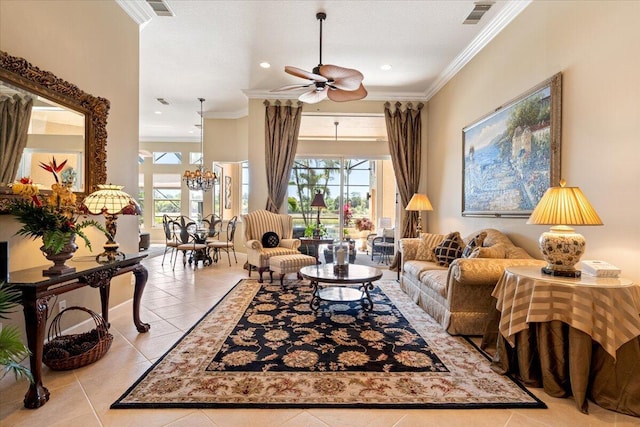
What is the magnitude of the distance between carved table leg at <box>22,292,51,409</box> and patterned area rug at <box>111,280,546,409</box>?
1.57 feet

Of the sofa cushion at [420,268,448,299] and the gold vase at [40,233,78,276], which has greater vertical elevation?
the gold vase at [40,233,78,276]

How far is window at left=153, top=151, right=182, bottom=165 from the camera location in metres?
10.5

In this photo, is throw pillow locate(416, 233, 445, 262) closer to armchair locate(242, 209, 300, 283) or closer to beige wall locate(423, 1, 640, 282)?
beige wall locate(423, 1, 640, 282)

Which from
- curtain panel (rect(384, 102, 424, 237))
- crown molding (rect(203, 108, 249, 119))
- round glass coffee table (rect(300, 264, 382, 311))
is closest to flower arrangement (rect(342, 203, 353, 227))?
curtain panel (rect(384, 102, 424, 237))

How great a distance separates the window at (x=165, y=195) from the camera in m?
10.5

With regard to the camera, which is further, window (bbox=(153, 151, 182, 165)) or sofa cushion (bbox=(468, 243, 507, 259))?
Answer: window (bbox=(153, 151, 182, 165))

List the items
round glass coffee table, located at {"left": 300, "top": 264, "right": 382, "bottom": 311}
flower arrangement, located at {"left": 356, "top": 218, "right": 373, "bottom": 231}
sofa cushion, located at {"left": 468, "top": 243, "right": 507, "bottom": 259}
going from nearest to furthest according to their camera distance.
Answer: sofa cushion, located at {"left": 468, "top": 243, "right": 507, "bottom": 259}
round glass coffee table, located at {"left": 300, "top": 264, "right": 382, "bottom": 311}
flower arrangement, located at {"left": 356, "top": 218, "right": 373, "bottom": 231}

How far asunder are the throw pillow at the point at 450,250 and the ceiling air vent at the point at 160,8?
4355 millimetres

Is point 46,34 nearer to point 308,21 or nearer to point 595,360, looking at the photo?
point 308,21

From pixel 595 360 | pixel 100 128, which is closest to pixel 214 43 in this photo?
pixel 100 128

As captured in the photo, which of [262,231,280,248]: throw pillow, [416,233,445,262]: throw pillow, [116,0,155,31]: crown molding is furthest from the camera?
[262,231,280,248]: throw pillow

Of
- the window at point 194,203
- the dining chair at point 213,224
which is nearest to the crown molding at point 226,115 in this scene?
the dining chair at point 213,224

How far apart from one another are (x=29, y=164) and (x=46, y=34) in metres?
1.10

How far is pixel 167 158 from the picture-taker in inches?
417
